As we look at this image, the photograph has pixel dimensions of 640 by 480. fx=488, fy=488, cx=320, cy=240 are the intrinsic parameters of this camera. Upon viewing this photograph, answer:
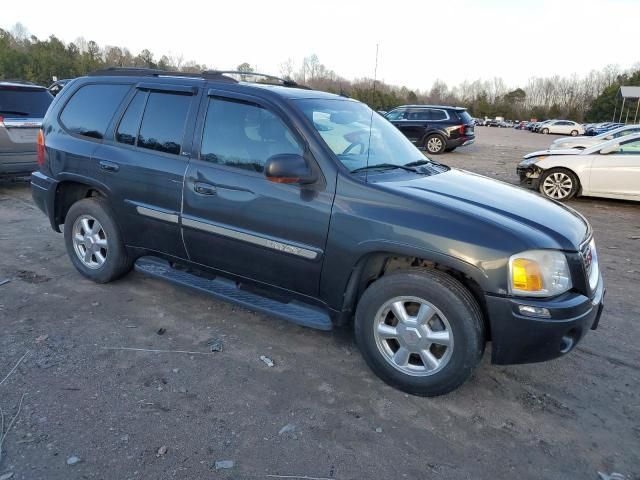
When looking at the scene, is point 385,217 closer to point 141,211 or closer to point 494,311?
point 494,311

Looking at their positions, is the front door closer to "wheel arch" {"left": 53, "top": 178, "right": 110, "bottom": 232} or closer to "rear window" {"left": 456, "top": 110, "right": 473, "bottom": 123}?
"wheel arch" {"left": 53, "top": 178, "right": 110, "bottom": 232}

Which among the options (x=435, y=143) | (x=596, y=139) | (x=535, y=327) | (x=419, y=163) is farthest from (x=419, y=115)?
(x=535, y=327)

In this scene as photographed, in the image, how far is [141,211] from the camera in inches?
158

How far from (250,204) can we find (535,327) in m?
1.98

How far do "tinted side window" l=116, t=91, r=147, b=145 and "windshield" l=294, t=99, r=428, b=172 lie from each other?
1.46m

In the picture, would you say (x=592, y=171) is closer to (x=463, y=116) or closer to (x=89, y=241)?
(x=89, y=241)

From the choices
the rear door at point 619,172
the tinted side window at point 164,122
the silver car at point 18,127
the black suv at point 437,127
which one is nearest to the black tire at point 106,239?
the tinted side window at point 164,122

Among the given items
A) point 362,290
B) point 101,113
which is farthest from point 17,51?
point 362,290

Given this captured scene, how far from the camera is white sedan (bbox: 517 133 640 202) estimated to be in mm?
9148

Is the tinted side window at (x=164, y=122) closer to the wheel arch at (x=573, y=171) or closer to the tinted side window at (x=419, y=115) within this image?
the wheel arch at (x=573, y=171)

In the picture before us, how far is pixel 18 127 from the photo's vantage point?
25.7 feet

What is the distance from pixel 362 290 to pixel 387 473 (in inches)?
46.8

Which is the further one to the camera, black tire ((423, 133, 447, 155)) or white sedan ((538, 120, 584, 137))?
white sedan ((538, 120, 584, 137))

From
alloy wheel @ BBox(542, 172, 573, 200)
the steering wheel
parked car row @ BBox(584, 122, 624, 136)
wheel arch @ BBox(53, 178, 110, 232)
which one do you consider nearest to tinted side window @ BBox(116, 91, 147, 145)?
wheel arch @ BBox(53, 178, 110, 232)
